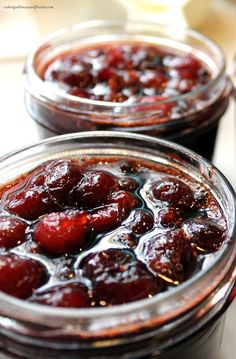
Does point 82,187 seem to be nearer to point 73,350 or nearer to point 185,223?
point 185,223

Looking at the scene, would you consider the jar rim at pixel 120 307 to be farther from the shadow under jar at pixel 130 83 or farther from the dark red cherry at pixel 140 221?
the shadow under jar at pixel 130 83

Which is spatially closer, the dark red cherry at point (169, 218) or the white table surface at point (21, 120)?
the dark red cherry at point (169, 218)

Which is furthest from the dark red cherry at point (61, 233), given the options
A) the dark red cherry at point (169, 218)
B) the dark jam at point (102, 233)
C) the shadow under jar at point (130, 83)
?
the shadow under jar at point (130, 83)

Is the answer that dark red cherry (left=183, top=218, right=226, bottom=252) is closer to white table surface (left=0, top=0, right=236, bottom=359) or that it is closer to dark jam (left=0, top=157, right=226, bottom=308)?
dark jam (left=0, top=157, right=226, bottom=308)

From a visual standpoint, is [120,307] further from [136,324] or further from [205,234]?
[205,234]

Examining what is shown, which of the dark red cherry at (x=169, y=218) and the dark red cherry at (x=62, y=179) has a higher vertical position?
the dark red cherry at (x=62, y=179)

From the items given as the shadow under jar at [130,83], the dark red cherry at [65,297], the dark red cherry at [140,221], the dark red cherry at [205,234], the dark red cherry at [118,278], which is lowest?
the shadow under jar at [130,83]

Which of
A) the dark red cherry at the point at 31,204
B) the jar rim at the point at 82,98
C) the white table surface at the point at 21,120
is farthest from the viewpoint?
the white table surface at the point at 21,120

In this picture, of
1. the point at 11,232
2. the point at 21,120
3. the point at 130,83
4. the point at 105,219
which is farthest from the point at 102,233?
the point at 21,120
